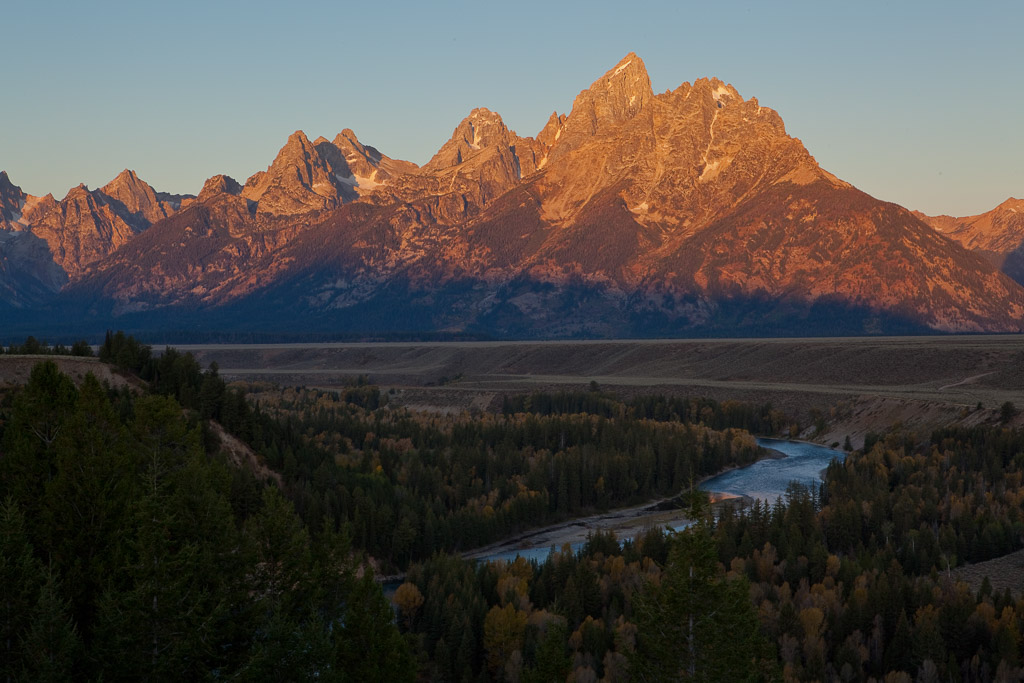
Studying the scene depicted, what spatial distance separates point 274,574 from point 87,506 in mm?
10082

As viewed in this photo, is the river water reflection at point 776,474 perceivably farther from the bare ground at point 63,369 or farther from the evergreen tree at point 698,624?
the evergreen tree at point 698,624

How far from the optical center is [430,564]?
81.9 meters

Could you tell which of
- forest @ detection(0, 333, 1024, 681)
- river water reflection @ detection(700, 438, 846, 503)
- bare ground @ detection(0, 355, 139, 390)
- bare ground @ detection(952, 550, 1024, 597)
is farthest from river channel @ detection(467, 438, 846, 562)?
bare ground @ detection(0, 355, 139, 390)

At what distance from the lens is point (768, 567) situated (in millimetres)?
78312

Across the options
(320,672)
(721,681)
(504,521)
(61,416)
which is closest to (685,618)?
(721,681)

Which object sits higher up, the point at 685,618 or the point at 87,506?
the point at 87,506

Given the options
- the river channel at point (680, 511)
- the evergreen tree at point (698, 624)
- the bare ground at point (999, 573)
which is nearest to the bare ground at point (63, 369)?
the river channel at point (680, 511)

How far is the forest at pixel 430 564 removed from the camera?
44.2 m

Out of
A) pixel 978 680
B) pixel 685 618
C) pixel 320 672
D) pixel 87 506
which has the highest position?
pixel 87 506

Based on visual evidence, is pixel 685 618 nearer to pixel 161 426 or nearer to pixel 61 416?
pixel 61 416

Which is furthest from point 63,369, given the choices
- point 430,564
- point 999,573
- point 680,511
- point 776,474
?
point 776,474

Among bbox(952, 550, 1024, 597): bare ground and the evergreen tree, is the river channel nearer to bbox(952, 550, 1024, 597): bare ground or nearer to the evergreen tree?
bbox(952, 550, 1024, 597): bare ground

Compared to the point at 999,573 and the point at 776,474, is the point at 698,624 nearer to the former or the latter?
the point at 999,573

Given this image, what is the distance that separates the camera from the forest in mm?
44188
